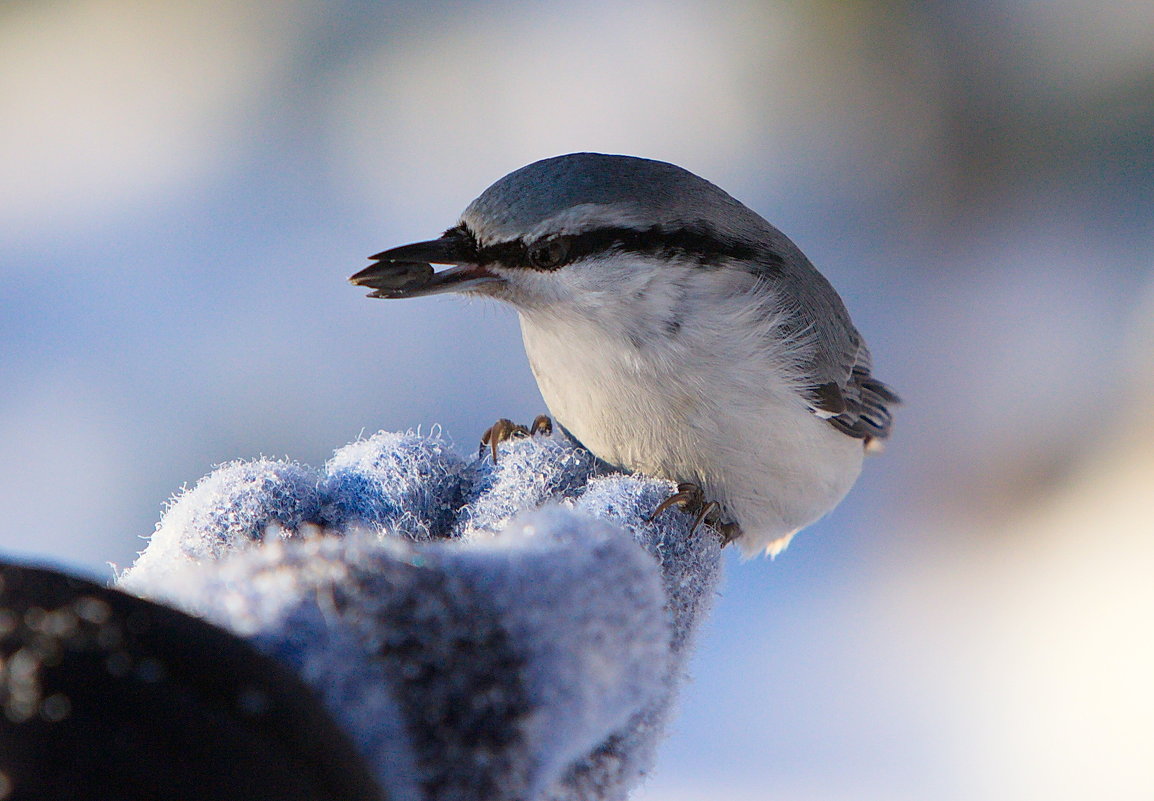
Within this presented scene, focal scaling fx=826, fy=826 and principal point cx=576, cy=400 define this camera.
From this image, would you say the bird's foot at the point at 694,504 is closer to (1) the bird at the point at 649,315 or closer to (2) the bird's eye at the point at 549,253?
(1) the bird at the point at 649,315

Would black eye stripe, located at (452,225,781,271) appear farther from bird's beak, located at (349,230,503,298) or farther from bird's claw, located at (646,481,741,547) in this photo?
bird's claw, located at (646,481,741,547)

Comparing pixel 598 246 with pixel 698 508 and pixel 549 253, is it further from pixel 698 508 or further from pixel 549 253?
pixel 698 508

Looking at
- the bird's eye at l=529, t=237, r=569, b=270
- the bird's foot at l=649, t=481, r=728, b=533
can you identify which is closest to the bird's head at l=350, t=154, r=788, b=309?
the bird's eye at l=529, t=237, r=569, b=270

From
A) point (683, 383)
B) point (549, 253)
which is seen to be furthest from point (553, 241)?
point (683, 383)

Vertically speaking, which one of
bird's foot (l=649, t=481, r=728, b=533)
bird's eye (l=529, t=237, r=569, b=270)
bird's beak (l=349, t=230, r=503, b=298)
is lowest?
bird's foot (l=649, t=481, r=728, b=533)

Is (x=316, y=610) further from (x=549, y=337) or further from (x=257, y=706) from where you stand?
(x=549, y=337)

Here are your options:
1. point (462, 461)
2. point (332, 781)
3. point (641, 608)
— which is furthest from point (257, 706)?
point (462, 461)

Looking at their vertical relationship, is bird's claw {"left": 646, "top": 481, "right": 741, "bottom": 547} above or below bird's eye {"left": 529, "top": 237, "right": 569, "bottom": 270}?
below
